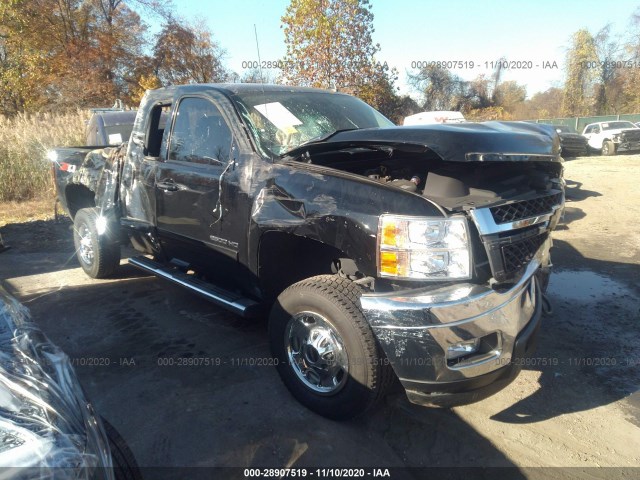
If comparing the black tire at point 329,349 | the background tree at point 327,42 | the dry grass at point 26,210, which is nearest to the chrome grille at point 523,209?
the black tire at point 329,349

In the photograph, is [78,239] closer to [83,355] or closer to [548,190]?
[83,355]

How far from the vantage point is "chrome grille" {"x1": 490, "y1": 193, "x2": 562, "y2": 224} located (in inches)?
104

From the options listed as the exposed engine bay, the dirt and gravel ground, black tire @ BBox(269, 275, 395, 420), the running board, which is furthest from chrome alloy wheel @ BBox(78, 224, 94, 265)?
the exposed engine bay

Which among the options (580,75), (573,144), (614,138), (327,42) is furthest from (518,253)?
(580,75)

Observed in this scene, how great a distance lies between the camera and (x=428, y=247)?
2486 millimetres

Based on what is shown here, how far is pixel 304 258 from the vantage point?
343cm

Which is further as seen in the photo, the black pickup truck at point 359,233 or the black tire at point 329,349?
the black tire at point 329,349

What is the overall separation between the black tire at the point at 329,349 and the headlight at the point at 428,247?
15.5 inches

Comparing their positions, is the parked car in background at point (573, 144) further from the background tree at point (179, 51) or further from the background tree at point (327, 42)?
the background tree at point (179, 51)

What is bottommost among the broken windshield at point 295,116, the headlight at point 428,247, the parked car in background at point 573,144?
the parked car in background at point 573,144

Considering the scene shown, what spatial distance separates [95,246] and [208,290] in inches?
89.1

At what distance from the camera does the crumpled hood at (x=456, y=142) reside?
2.65m

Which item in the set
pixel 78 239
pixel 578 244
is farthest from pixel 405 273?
pixel 578 244

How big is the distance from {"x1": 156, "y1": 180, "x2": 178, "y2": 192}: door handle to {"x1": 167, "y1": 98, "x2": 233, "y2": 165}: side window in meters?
0.21
